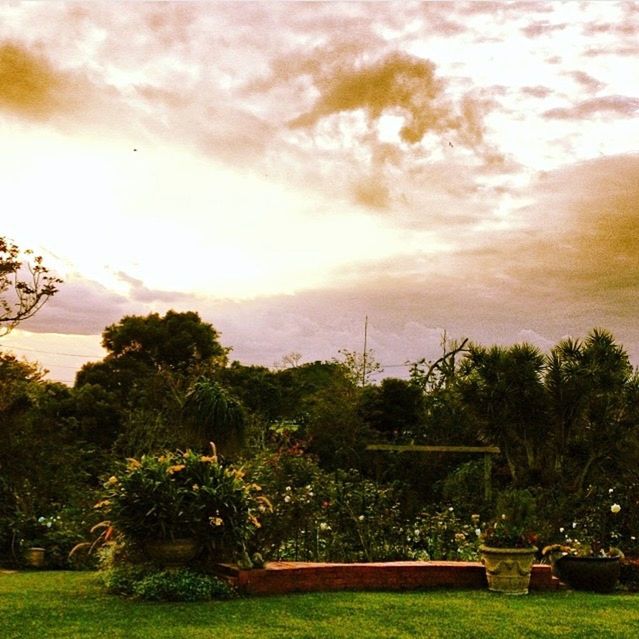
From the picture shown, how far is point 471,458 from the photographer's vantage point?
1811cm

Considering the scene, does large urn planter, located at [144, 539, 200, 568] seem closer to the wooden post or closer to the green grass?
the green grass

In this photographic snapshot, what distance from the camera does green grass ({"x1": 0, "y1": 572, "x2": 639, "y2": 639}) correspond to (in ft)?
23.9

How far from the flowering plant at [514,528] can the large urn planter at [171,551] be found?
326 cm

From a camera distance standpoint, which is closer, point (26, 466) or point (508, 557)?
point (508, 557)

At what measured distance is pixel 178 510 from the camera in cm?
910

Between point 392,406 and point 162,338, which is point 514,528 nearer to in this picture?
point 392,406

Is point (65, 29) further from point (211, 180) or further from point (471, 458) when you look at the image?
point (471, 458)

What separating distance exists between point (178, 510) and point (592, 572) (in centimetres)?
487

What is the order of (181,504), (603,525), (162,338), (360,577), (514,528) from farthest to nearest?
(162,338)
(603,525)
(514,528)
(360,577)
(181,504)

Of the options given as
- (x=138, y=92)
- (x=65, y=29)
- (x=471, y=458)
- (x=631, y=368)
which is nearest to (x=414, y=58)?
(x=138, y=92)

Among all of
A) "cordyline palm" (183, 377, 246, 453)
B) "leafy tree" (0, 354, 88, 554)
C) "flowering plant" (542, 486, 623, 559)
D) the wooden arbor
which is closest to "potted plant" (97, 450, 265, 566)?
"cordyline palm" (183, 377, 246, 453)

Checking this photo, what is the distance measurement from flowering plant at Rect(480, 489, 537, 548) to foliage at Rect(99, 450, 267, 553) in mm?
2635

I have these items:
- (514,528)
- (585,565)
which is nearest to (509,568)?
(514,528)

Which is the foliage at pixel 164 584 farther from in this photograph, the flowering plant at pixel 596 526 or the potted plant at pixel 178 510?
the flowering plant at pixel 596 526
